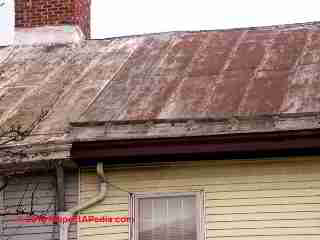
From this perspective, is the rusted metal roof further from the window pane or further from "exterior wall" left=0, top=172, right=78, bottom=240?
the window pane

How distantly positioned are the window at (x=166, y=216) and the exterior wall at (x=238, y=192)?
0.32 ft

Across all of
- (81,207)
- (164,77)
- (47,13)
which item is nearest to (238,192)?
(81,207)

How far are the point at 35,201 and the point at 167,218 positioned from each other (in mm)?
1621

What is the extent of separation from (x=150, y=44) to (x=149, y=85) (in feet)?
6.75

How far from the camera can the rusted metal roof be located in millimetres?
13164

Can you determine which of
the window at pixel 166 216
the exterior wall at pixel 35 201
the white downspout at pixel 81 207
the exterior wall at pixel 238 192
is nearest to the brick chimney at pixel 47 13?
the exterior wall at pixel 35 201

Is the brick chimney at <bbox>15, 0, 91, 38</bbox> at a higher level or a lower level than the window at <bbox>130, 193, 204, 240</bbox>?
higher

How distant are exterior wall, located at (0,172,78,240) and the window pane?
0.83 meters

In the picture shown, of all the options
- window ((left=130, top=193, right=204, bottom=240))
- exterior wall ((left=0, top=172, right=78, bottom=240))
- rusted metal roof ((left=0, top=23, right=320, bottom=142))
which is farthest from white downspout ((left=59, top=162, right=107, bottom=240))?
rusted metal roof ((left=0, top=23, right=320, bottom=142))

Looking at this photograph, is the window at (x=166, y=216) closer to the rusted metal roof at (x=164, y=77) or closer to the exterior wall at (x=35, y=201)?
the exterior wall at (x=35, y=201)

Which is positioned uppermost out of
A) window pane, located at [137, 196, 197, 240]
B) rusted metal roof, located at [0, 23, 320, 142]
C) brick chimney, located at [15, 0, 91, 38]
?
brick chimney, located at [15, 0, 91, 38]

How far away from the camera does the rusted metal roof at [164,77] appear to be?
43.2ft

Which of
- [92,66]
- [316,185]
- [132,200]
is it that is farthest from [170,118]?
[92,66]

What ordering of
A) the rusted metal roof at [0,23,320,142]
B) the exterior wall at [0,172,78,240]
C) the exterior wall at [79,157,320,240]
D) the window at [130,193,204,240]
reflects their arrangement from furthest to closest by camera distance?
the rusted metal roof at [0,23,320,142] < the exterior wall at [0,172,78,240] < the window at [130,193,204,240] < the exterior wall at [79,157,320,240]
